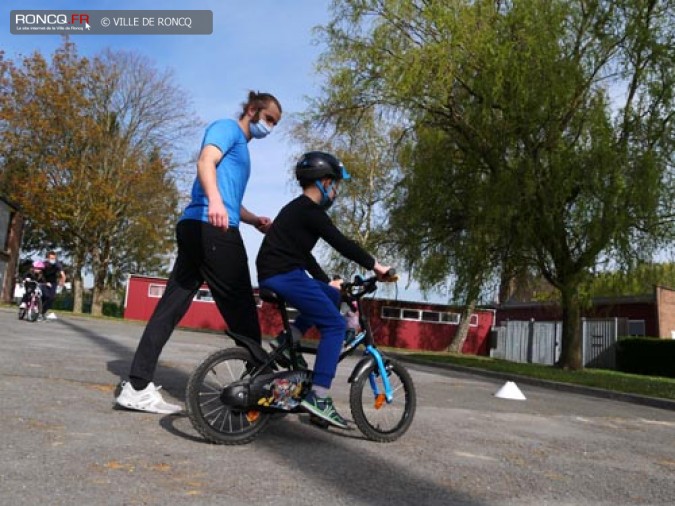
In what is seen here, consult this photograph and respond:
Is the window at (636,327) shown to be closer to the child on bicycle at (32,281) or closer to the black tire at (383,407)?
the child on bicycle at (32,281)

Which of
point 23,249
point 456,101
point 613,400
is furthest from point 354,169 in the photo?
point 23,249

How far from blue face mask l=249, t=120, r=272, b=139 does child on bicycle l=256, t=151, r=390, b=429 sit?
1.53 ft

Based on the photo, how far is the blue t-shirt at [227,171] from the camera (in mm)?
4391

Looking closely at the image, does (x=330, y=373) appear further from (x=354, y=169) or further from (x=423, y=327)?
(x=423, y=327)

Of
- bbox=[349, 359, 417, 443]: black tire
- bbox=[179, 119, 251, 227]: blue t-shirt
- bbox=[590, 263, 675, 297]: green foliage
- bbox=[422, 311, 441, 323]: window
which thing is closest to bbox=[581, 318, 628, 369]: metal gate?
bbox=[422, 311, 441, 323]: window

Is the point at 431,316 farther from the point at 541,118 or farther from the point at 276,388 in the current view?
the point at 276,388

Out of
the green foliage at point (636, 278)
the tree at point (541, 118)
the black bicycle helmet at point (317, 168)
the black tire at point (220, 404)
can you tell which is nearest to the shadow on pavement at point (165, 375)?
the black tire at point (220, 404)

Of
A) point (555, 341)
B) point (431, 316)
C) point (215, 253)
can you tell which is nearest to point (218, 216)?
point (215, 253)

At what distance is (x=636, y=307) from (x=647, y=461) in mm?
33183

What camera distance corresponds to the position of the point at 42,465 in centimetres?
314

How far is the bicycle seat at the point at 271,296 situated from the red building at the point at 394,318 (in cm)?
3363

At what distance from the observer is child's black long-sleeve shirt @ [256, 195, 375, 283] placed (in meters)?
4.27

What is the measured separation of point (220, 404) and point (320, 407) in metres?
0.63

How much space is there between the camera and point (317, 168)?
4367mm
